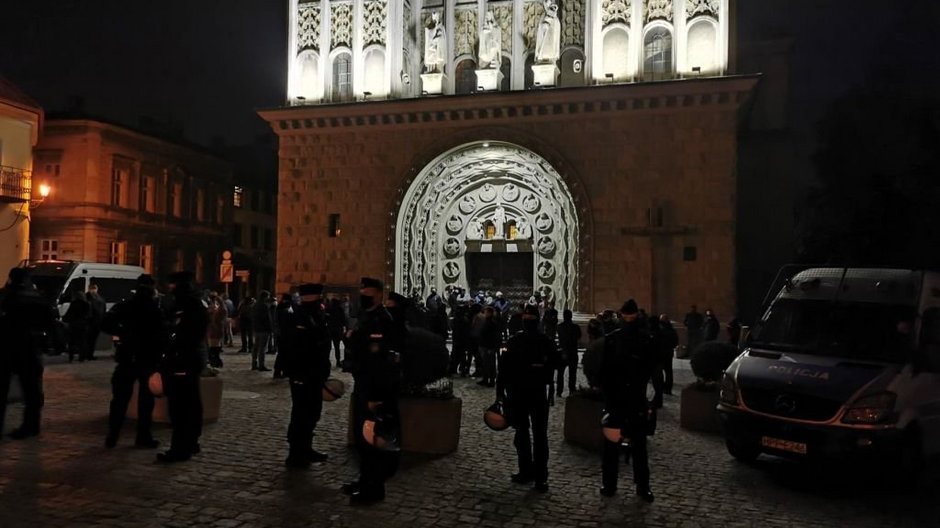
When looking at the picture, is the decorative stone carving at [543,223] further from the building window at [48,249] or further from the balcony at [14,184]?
the building window at [48,249]

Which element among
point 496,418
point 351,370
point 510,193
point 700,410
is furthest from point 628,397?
point 510,193

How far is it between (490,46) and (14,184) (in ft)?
60.9

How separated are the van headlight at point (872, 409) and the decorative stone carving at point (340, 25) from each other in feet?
74.8

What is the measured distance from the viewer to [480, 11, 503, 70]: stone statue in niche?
80.6 ft

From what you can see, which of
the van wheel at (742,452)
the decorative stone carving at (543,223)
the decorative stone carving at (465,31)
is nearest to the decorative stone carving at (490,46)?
the decorative stone carving at (465,31)

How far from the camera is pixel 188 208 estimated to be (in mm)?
36781

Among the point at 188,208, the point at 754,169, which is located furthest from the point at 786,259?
the point at 188,208

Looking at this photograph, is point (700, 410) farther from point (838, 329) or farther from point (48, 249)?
point (48, 249)

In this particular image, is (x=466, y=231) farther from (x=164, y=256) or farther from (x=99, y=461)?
(x=99, y=461)

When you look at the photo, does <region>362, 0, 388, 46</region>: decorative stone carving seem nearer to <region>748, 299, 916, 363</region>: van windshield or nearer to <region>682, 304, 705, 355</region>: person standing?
<region>682, 304, 705, 355</region>: person standing

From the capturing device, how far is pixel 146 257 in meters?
34.2

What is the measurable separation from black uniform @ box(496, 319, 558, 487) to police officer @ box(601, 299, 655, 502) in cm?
60

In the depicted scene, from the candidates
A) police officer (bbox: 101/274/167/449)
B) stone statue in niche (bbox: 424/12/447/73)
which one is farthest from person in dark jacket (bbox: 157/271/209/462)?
stone statue in niche (bbox: 424/12/447/73)

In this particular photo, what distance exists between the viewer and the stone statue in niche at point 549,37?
939 inches
